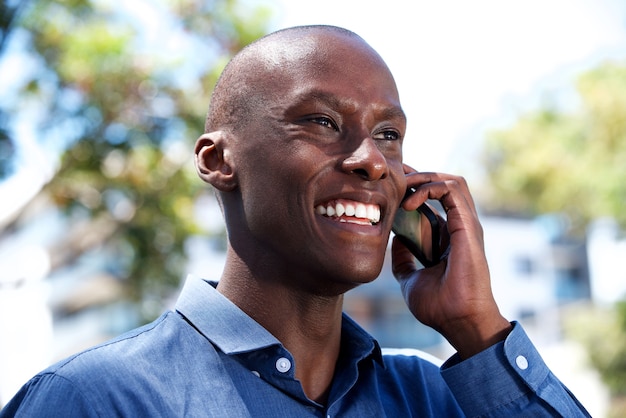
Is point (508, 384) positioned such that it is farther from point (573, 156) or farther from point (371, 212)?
point (573, 156)

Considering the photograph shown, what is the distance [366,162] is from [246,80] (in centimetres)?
40

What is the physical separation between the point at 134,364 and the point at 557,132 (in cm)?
2023

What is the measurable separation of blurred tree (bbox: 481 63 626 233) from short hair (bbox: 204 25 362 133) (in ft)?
40.4

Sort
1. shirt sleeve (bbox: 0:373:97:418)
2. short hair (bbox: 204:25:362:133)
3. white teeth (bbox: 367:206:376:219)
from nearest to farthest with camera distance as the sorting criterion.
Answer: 1. shirt sleeve (bbox: 0:373:97:418)
2. white teeth (bbox: 367:206:376:219)
3. short hair (bbox: 204:25:362:133)

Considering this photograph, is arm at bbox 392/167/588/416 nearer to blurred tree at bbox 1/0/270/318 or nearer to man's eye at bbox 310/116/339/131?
man's eye at bbox 310/116/339/131

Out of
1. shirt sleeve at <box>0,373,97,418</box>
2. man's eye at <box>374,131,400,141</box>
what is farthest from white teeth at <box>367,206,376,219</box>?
shirt sleeve at <box>0,373,97,418</box>

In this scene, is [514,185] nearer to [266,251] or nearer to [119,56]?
[119,56]

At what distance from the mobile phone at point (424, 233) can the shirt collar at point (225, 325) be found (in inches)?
12.8

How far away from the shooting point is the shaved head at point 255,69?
6.84 feet

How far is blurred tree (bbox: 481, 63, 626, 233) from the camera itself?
57.1ft

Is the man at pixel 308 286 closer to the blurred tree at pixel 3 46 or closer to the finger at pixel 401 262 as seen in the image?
the finger at pixel 401 262

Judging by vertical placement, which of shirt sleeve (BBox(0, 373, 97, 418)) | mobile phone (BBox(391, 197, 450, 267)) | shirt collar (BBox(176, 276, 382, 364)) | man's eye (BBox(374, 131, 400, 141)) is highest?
man's eye (BBox(374, 131, 400, 141))

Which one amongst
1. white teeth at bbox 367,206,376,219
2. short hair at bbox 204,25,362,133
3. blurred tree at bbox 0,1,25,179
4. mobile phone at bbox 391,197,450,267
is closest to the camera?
white teeth at bbox 367,206,376,219

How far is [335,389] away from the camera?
6.63 ft
